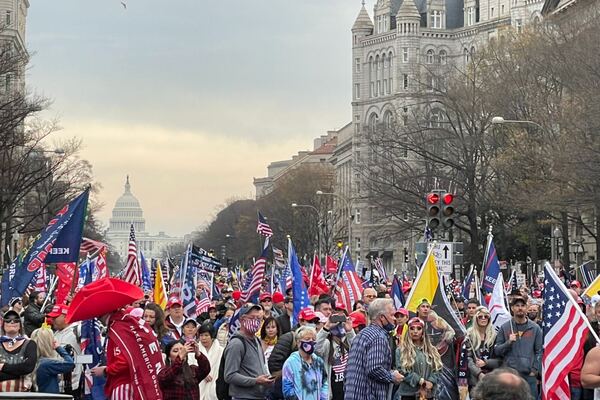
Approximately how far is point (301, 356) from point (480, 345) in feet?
11.0

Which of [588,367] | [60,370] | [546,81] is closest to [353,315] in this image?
[60,370]

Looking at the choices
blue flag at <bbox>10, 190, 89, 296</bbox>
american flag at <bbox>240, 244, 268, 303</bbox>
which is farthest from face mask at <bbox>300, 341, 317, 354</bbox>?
american flag at <bbox>240, 244, 268, 303</bbox>

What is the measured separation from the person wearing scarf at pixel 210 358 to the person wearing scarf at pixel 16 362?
2870mm

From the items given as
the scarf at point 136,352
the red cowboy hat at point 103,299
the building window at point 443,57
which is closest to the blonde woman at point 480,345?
the scarf at point 136,352

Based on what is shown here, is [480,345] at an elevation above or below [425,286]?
below

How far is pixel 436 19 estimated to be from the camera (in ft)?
508

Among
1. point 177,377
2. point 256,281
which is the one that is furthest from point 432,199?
point 177,377

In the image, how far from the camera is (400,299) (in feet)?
70.4

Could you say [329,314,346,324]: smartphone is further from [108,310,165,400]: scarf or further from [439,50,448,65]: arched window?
[439,50,448,65]: arched window

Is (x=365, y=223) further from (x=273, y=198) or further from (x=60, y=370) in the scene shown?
(x=60, y=370)

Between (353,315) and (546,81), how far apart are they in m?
39.3

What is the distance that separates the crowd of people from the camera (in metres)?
12.6

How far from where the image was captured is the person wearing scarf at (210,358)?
15305 mm

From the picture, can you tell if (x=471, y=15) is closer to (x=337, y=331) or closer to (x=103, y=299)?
(x=337, y=331)
